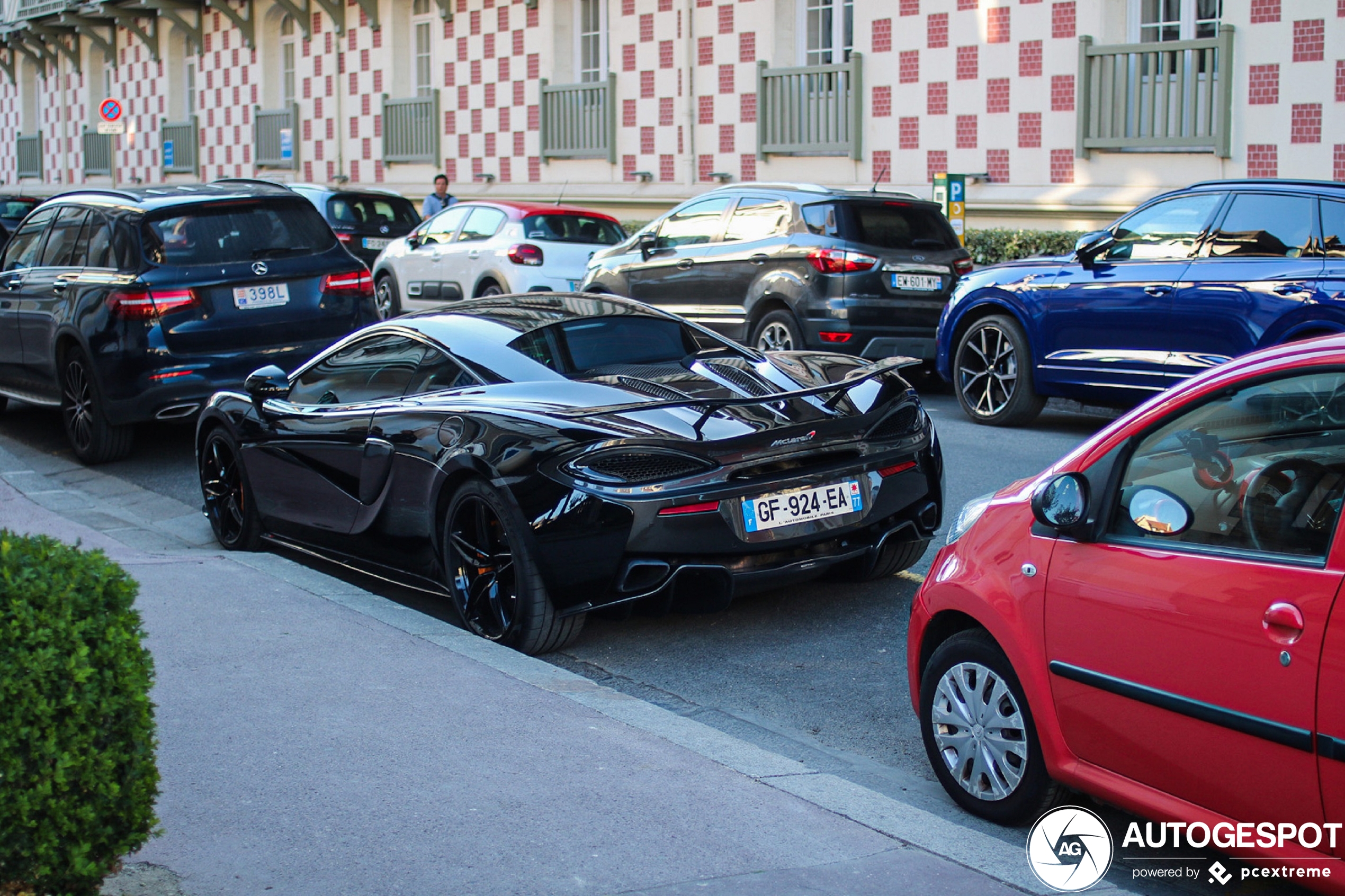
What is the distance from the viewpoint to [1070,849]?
3844 mm

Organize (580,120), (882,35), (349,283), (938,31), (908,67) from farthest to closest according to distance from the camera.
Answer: (580,120)
(882,35)
(908,67)
(938,31)
(349,283)

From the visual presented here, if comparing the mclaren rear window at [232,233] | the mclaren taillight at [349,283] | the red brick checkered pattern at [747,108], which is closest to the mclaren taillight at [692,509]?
the mclaren taillight at [349,283]

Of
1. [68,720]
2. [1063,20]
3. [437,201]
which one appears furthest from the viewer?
[437,201]

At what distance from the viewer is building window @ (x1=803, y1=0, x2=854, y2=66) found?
1973cm

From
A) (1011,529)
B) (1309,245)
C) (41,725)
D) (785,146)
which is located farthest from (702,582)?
(785,146)

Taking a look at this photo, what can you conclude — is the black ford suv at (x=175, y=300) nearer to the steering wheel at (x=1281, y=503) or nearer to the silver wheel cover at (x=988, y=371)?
the silver wheel cover at (x=988, y=371)

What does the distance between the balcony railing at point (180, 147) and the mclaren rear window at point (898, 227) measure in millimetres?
26388

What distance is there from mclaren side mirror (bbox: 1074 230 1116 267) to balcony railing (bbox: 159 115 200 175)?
28.9 m

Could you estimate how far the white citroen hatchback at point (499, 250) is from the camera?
16234 mm

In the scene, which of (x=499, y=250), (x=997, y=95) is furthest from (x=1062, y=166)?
(x=499, y=250)

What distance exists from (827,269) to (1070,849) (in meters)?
8.73

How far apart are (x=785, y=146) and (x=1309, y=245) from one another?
11.6 meters

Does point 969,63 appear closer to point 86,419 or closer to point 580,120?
point 580,120

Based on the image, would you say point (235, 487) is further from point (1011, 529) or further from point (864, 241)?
point (864, 241)
